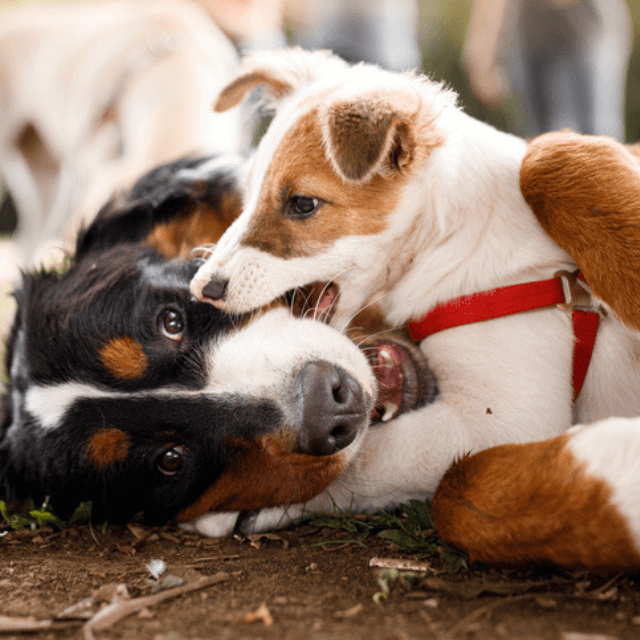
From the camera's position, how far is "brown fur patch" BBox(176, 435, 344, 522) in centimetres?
181

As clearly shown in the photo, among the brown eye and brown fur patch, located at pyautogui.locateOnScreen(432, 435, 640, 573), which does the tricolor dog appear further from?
the brown eye

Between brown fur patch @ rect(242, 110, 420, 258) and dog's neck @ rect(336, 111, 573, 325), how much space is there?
0.27ft

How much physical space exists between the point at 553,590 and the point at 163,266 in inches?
65.4

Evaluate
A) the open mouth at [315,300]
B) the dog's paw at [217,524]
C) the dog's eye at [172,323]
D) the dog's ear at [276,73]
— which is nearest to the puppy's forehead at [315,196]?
the open mouth at [315,300]

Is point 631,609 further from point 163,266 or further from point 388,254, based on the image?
point 163,266

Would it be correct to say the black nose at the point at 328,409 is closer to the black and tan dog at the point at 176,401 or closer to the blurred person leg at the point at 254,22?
the black and tan dog at the point at 176,401

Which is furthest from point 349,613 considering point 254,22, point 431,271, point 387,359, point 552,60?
point 254,22

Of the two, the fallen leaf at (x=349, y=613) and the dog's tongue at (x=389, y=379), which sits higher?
the dog's tongue at (x=389, y=379)

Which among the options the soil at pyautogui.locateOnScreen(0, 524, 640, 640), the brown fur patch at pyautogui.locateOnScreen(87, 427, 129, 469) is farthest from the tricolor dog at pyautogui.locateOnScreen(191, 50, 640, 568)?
the brown fur patch at pyautogui.locateOnScreen(87, 427, 129, 469)

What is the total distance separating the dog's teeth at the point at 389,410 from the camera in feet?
6.81

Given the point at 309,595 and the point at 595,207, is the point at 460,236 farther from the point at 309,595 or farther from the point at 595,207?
the point at 309,595

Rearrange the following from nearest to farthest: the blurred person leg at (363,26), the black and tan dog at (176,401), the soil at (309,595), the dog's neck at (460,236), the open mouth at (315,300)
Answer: the soil at (309,595)
the black and tan dog at (176,401)
the dog's neck at (460,236)
the open mouth at (315,300)
the blurred person leg at (363,26)

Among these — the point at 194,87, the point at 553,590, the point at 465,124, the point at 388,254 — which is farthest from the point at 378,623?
the point at 194,87

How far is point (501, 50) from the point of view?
215 inches
